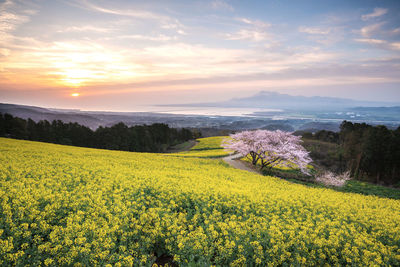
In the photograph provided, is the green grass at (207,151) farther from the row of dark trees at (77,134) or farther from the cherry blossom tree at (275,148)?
the row of dark trees at (77,134)


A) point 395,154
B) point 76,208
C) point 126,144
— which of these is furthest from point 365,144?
point 126,144

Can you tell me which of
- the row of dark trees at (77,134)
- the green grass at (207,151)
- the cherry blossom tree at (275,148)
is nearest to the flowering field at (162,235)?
the cherry blossom tree at (275,148)

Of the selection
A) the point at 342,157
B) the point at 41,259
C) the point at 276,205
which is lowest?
the point at 342,157

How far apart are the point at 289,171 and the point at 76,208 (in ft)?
117

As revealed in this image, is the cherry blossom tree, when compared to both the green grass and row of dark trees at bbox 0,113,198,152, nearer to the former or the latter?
the green grass

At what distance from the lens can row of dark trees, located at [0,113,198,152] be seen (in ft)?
222

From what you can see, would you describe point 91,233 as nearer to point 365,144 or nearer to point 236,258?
point 236,258

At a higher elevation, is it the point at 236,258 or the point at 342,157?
the point at 236,258

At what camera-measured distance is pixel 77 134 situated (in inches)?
2872

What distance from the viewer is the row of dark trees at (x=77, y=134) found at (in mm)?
67562

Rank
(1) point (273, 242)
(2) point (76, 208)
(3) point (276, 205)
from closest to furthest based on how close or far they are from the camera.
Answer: (1) point (273, 242) → (2) point (76, 208) → (3) point (276, 205)

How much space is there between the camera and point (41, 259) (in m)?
5.95

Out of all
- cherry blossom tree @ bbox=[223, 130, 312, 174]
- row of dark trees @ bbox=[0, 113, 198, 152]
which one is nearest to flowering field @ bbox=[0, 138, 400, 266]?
cherry blossom tree @ bbox=[223, 130, 312, 174]

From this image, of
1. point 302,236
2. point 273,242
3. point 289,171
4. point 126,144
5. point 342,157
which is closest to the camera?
point 273,242
